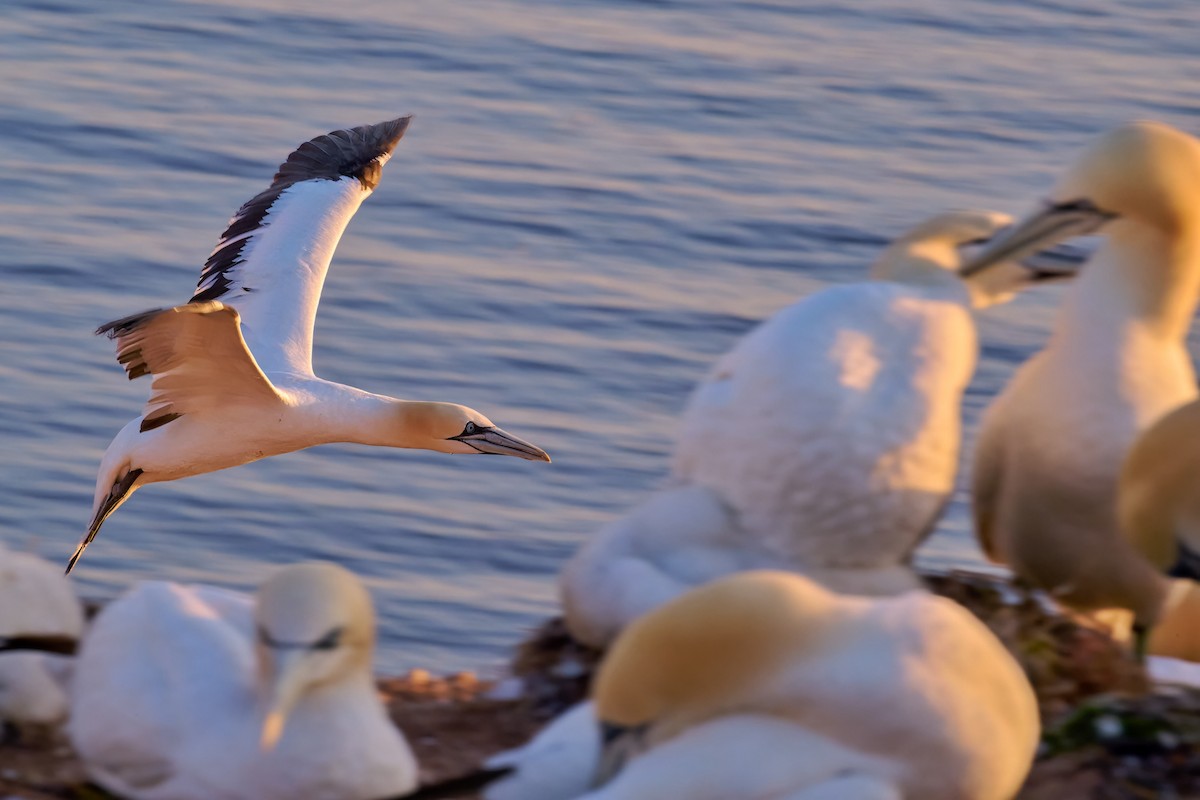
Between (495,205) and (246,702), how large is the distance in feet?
19.2

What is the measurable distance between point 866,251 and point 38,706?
219 inches

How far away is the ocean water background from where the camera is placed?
6938 millimetres

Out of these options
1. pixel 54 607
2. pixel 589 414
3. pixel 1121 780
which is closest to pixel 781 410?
pixel 1121 780

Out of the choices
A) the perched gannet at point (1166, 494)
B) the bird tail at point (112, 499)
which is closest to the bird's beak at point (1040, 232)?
the perched gannet at point (1166, 494)

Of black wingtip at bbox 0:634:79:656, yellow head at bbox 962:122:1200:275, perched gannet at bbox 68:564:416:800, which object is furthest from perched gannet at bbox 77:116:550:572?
yellow head at bbox 962:122:1200:275

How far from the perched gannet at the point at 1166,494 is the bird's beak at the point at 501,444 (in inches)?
109

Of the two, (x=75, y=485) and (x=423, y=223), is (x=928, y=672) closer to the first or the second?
(x=75, y=485)

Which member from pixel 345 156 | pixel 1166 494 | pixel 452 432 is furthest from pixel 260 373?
pixel 1166 494

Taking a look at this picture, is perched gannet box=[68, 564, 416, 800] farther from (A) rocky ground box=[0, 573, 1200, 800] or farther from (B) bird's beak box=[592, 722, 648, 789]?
(B) bird's beak box=[592, 722, 648, 789]

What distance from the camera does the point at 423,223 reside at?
926cm

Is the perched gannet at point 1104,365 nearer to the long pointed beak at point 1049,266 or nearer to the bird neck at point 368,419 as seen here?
the long pointed beak at point 1049,266

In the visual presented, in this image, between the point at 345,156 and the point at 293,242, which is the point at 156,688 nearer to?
the point at 293,242

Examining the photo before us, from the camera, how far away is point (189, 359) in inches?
257

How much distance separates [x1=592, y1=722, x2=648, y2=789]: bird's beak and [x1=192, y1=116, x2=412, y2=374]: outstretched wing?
12.9ft
